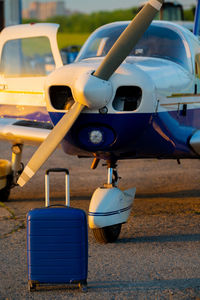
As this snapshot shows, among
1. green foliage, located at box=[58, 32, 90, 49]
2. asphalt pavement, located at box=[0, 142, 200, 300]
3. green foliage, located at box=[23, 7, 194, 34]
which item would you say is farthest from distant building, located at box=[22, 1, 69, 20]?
asphalt pavement, located at box=[0, 142, 200, 300]

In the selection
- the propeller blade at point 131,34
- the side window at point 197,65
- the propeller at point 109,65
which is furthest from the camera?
the side window at point 197,65

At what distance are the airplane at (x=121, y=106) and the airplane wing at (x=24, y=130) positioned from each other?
1cm

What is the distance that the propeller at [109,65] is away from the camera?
5.59m

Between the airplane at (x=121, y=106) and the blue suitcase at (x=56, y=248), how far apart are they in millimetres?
1248

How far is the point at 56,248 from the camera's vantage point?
4.64 meters

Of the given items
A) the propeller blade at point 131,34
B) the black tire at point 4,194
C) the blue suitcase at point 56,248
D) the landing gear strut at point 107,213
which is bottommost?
the black tire at point 4,194

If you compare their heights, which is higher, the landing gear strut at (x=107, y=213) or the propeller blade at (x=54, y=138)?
the propeller blade at (x=54, y=138)

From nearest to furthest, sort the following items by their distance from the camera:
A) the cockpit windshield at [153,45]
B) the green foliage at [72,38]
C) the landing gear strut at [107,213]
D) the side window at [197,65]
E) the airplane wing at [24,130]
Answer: the landing gear strut at [107,213] < the cockpit windshield at [153,45] < the side window at [197,65] < the airplane wing at [24,130] < the green foliage at [72,38]

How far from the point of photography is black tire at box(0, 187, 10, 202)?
8.14 metres

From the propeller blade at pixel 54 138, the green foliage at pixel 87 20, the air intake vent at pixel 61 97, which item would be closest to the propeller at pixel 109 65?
the propeller blade at pixel 54 138

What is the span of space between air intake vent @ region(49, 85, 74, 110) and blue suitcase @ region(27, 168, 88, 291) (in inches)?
59.5

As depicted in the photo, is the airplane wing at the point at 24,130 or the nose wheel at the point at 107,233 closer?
the nose wheel at the point at 107,233

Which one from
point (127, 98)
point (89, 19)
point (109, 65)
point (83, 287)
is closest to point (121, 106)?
point (127, 98)

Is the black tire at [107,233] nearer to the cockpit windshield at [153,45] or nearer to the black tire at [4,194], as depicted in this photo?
the cockpit windshield at [153,45]
